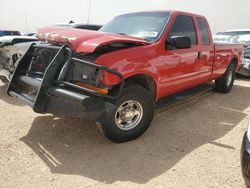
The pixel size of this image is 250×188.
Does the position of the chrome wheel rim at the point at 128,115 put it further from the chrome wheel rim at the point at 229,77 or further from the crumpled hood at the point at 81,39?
the chrome wheel rim at the point at 229,77

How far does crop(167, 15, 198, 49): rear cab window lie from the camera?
4.44 meters

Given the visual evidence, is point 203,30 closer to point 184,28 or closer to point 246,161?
point 184,28

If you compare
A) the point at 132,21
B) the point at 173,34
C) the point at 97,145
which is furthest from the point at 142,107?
the point at 132,21

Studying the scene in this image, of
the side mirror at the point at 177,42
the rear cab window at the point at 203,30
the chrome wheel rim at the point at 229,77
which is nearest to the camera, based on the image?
the side mirror at the point at 177,42

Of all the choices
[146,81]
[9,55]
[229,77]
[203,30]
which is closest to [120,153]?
[146,81]

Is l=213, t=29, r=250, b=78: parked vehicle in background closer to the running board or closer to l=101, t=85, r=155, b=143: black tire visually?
the running board

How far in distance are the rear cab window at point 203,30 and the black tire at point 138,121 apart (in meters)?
2.28

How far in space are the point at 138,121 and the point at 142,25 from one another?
1656 millimetres

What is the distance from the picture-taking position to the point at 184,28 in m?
4.83

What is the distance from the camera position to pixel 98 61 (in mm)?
3277

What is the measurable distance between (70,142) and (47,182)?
96cm

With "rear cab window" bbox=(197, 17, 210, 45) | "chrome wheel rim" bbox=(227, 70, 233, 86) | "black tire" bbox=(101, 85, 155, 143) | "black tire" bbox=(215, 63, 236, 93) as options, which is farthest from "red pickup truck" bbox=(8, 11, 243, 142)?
"chrome wheel rim" bbox=(227, 70, 233, 86)

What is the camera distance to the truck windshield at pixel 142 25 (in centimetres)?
424

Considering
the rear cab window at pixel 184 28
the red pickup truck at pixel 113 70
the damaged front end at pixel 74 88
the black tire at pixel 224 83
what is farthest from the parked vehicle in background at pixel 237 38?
the damaged front end at pixel 74 88
